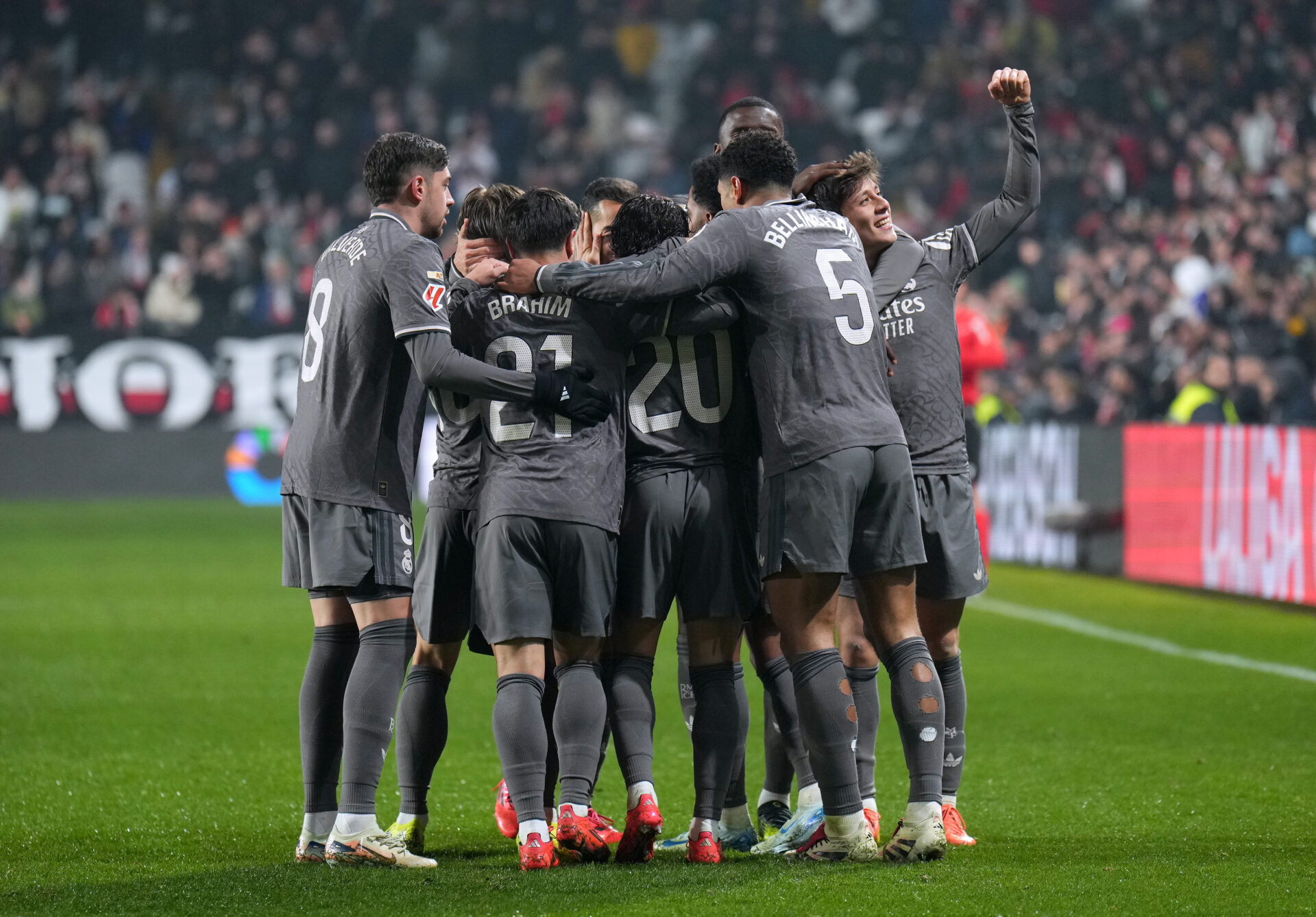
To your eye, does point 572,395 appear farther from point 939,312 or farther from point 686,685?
point 939,312

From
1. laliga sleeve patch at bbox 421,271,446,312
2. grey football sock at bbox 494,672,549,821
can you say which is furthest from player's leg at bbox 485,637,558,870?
laliga sleeve patch at bbox 421,271,446,312

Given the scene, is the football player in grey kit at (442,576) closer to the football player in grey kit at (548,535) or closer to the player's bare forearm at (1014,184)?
the football player in grey kit at (548,535)

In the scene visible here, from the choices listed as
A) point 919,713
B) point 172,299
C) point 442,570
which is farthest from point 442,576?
point 172,299

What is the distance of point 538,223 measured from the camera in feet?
14.6

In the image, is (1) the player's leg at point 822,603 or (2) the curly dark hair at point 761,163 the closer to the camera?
(1) the player's leg at point 822,603

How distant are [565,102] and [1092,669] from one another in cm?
1563

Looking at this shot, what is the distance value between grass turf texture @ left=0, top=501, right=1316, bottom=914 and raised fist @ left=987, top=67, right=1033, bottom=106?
2.21 metres

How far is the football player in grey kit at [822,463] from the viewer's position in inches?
170

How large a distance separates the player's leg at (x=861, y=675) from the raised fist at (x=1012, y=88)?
1.53m

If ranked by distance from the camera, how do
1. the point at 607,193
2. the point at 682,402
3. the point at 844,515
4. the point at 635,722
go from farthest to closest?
the point at 607,193 → the point at 682,402 → the point at 635,722 → the point at 844,515

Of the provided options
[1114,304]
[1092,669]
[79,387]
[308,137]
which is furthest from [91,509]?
[1092,669]

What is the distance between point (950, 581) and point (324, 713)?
72.7 inches

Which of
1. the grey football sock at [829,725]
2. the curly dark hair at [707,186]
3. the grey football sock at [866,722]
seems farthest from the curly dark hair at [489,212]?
the grey football sock at [866,722]

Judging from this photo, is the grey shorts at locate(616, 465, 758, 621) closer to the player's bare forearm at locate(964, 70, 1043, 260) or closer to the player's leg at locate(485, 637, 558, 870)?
the player's leg at locate(485, 637, 558, 870)
